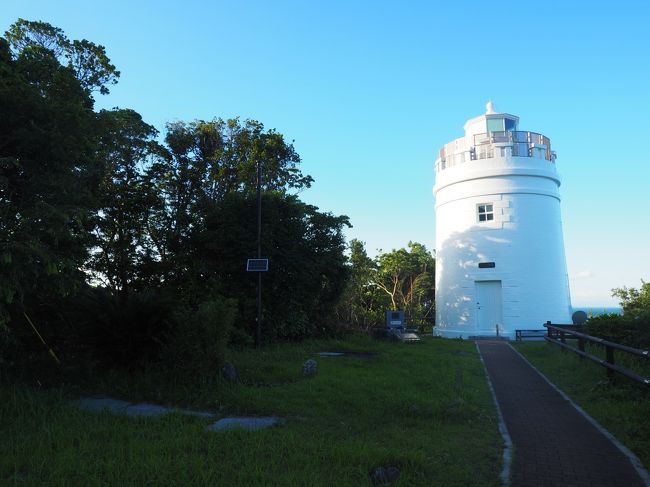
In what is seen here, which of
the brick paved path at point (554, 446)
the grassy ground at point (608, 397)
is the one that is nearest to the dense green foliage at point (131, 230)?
the brick paved path at point (554, 446)

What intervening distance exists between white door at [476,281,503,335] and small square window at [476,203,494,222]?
3.08 m

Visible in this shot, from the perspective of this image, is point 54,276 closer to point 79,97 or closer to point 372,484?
point 79,97

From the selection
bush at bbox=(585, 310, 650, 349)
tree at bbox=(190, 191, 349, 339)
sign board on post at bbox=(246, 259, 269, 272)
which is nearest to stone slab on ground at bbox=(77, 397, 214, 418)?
sign board on post at bbox=(246, 259, 269, 272)

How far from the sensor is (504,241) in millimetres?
23312

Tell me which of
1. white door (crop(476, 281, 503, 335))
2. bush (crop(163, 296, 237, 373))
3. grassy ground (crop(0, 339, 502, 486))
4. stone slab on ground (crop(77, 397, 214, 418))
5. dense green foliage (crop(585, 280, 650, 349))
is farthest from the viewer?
white door (crop(476, 281, 503, 335))

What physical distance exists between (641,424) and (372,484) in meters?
4.13

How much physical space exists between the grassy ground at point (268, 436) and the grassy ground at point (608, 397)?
4.97 ft

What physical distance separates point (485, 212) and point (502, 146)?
325cm

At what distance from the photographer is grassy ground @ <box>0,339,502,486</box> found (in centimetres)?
443

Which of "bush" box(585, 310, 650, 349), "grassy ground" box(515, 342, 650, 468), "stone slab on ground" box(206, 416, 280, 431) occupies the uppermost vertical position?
"bush" box(585, 310, 650, 349)

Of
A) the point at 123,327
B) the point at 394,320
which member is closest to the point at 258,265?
the point at 123,327

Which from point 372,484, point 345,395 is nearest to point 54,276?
point 345,395

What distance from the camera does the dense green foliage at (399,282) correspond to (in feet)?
86.9

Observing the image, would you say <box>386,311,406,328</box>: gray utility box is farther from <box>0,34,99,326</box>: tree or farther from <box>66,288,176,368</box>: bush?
<box>0,34,99,326</box>: tree
